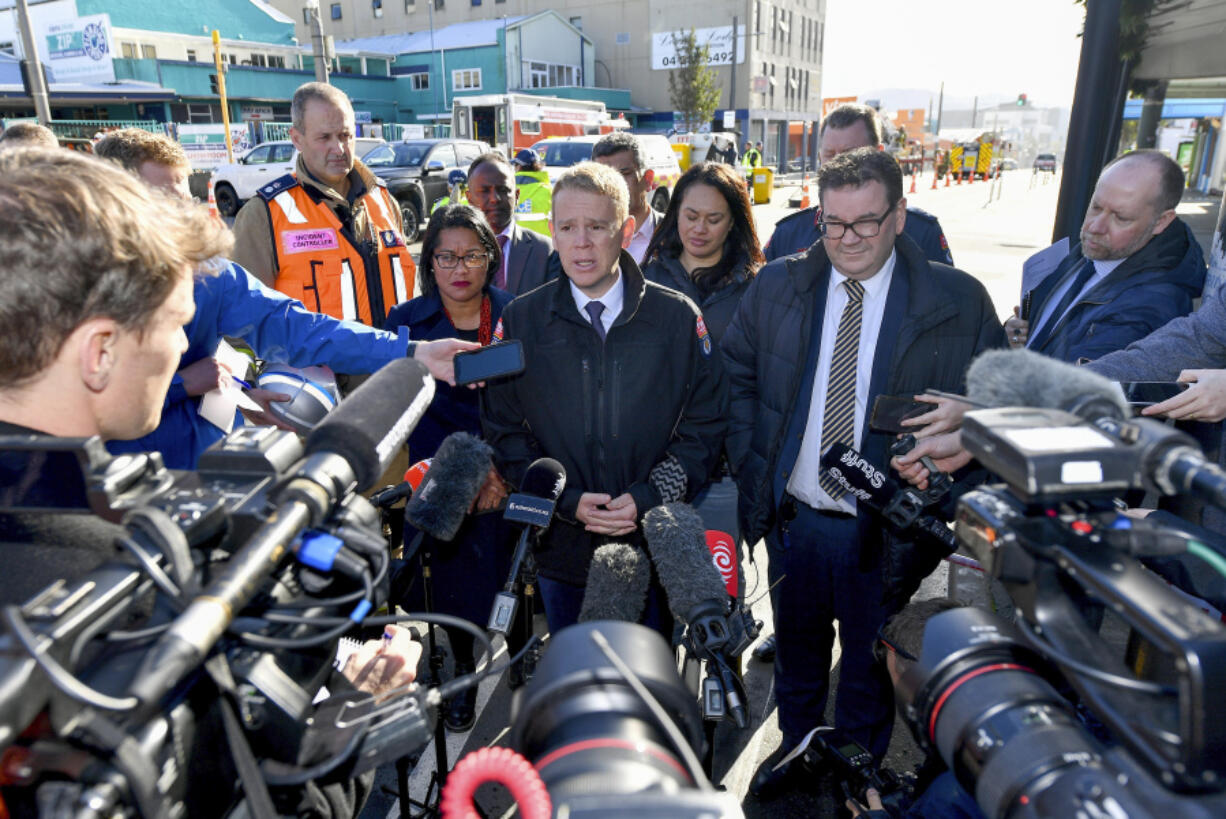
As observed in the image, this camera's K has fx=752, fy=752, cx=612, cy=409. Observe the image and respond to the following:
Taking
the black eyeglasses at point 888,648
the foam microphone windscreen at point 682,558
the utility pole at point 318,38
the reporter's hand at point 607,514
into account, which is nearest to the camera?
the foam microphone windscreen at point 682,558

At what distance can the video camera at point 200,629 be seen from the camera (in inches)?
29.7

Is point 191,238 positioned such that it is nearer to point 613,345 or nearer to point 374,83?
point 613,345

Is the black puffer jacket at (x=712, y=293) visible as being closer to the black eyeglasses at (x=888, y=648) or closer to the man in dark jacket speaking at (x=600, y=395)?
the man in dark jacket speaking at (x=600, y=395)

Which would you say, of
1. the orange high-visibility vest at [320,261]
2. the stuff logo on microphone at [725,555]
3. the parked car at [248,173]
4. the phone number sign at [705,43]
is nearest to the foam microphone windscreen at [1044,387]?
the stuff logo on microphone at [725,555]

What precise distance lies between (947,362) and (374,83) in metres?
43.2

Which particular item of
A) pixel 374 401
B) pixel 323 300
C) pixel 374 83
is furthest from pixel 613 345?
pixel 374 83

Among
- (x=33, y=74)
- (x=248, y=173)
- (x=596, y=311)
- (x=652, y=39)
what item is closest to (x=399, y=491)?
(x=596, y=311)

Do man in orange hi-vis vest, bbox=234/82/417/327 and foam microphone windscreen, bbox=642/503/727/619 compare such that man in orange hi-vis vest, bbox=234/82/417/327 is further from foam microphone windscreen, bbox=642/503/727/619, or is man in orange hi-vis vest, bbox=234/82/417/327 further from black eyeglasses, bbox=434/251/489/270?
foam microphone windscreen, bbox=642/503/727/619

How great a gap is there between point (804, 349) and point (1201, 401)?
1107 mm

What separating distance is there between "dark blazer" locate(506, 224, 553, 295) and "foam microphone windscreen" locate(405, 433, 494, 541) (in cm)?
243

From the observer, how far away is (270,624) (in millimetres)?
982

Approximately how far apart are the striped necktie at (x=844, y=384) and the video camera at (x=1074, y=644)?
4.90 feet

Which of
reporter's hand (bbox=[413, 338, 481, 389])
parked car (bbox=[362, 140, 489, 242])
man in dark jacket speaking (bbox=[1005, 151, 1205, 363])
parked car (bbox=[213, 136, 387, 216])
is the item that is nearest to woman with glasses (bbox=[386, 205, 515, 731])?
reporter's hand (bbox=[413, 338, 481, 389])

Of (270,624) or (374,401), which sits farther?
(374,401)
